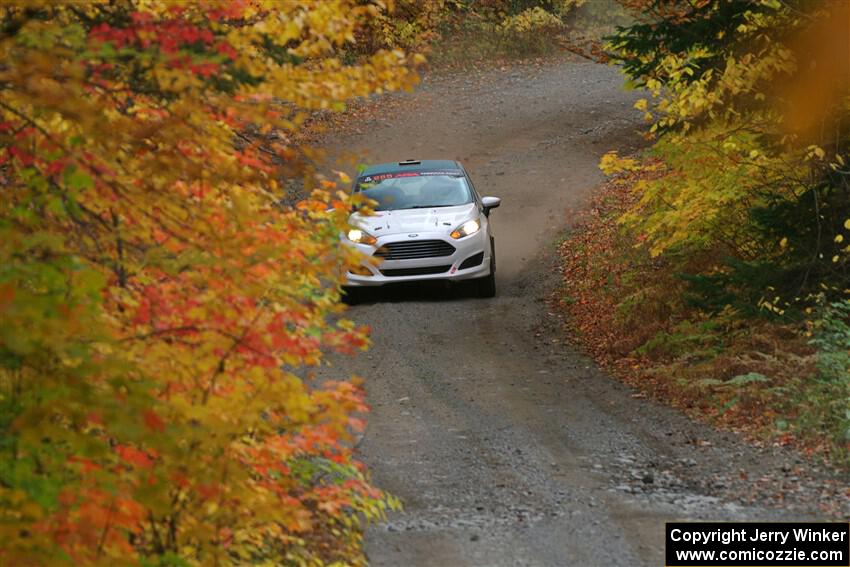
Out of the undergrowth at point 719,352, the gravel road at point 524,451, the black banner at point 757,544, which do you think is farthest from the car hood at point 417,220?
the black banner at point 757,544

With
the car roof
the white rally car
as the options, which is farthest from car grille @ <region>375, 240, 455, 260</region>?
the car roof

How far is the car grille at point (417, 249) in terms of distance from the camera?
16.0m

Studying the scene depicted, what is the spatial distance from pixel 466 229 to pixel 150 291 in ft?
36.2

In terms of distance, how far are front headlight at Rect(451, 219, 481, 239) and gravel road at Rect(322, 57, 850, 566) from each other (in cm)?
106

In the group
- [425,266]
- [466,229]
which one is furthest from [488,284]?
[425,266]

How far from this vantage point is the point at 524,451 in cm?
962

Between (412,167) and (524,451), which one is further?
(412,167)

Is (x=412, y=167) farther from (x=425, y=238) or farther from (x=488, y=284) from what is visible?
(x=488, y=284)

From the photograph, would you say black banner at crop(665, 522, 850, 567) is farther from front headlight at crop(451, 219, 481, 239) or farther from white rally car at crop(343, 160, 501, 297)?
front headlight at crop(451, 219, 481, 239)

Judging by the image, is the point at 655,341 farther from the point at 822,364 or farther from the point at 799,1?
the point at 799,1

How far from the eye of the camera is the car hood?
52.9ft

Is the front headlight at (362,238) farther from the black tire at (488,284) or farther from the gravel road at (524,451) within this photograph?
the black tire at (488,284)

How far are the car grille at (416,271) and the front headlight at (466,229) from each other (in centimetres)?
46

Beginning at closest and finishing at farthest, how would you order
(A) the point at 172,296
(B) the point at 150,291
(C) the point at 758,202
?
(B) the point at 150,291
(A) the point at 172,296
(C) the point at 758,202
